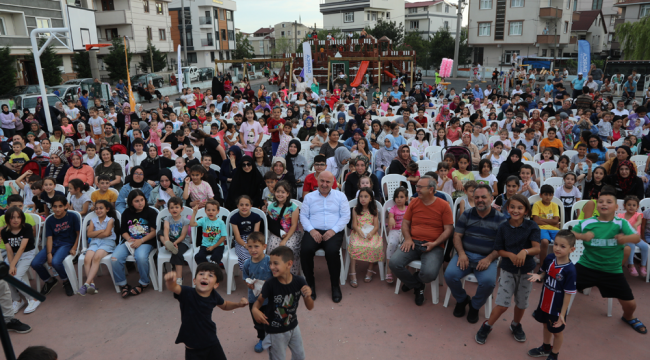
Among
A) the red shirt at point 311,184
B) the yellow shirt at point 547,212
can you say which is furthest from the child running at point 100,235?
the yellow shirt at point 547,212

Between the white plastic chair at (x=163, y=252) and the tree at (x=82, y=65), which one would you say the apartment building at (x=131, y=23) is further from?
the white plastic chair at (x=163, y=252)

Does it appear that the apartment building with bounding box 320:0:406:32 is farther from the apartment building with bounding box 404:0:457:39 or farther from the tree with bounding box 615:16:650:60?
the tree with bounding box 615:16:650:60

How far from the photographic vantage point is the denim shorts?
441 centimetres

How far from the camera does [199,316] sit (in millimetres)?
2709

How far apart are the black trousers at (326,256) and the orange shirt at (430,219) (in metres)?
0.84

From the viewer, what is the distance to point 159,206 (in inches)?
203

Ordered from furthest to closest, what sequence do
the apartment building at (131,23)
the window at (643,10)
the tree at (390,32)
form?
the tree at (390,32), the window at (643,10), the apartment building at (131,23)

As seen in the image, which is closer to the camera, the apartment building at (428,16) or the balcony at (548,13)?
the balcony at (548,13)

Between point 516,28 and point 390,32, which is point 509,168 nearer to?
point 516,28

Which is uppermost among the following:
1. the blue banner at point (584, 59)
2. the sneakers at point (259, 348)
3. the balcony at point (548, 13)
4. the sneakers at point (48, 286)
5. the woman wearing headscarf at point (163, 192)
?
the balcony at point (548, 13)

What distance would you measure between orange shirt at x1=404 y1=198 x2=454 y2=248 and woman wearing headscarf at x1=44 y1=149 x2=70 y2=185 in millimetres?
5242

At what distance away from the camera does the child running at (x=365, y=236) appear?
4.39 meters

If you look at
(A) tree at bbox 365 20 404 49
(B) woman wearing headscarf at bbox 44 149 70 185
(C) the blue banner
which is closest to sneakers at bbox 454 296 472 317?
(B) woman wearing headscarf at bbox 44 149 70 185

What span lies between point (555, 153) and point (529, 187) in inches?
113
